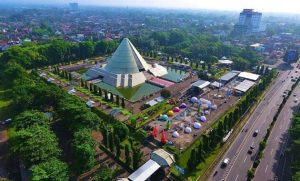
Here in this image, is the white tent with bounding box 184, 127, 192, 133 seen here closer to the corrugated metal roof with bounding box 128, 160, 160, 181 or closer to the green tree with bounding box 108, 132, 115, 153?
the corrugated metal roof with bounding box 128, 160, 160, 181

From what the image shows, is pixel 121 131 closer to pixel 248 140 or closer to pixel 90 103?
pixel 90 103

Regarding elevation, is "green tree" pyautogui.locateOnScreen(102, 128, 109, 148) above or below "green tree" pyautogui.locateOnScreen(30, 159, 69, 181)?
below

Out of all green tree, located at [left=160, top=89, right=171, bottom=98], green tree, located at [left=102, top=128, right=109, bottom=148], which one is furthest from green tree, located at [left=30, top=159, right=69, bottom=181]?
green tree, located at [left=160, top=89, right=171, bottom=98]

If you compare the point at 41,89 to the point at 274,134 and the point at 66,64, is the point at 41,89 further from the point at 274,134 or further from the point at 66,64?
the point at 274,134

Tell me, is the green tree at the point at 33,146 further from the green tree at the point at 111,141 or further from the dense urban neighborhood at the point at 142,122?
the green tree at the point at 111,141

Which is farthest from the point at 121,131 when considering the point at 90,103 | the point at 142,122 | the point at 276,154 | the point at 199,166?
the point at 276,154

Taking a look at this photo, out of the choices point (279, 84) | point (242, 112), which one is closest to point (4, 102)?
point (242, 112)
